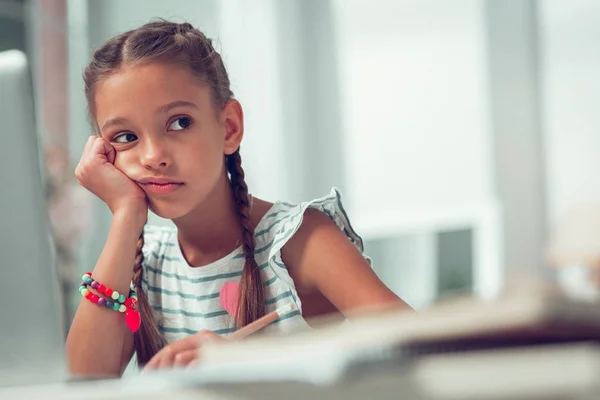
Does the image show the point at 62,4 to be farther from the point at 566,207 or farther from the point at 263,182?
the point at 566,207

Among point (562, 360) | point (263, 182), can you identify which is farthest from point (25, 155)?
point (263, 182)

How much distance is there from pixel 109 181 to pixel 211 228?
17cm

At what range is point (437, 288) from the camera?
11.1 ft

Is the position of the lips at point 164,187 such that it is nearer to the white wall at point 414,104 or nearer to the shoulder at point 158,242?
the shoulder at point 158,242

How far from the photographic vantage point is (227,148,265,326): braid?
3.06 ft

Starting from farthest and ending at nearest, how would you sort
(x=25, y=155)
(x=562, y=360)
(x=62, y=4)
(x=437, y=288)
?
(x=437, y=288) → (x=62, y=4) → (x=25, y=155) → (x=562, y=360)

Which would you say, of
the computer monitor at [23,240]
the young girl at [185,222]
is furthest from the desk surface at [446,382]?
the young girl at [185,222]

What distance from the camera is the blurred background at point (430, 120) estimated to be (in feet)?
11.1

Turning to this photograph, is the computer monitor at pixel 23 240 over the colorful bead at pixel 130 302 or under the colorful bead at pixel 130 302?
over

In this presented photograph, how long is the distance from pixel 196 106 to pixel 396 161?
281 centimetres

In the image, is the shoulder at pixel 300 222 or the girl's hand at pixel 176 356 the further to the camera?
the shoulder at pixel 300 222

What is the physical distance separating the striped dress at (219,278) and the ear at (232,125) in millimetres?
105

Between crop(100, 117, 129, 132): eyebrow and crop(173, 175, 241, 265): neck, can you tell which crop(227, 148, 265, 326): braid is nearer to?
crop(173, 175, 241, 265): neck

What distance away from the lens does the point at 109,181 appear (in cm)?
91
